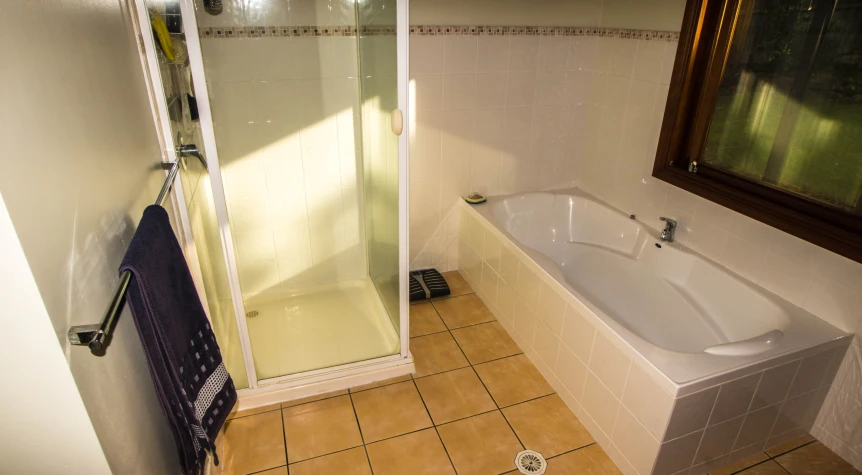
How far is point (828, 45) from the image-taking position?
5.54 feet

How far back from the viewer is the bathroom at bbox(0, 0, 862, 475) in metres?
0.97

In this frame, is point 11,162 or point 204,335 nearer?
point 11,162

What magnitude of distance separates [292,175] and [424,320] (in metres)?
1.04

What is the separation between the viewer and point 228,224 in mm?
1770

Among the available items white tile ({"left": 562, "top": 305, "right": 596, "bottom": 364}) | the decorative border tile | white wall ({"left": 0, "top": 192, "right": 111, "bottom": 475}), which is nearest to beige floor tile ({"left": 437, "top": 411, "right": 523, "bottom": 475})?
white tile ({"left": 562, "top": 305, "right": 596, "bottom": 364})

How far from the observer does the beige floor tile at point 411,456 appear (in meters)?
1.79

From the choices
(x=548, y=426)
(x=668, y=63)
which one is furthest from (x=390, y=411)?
(x=668, y=63)

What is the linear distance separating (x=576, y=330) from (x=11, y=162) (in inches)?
71.1

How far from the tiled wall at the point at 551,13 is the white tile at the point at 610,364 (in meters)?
1.52

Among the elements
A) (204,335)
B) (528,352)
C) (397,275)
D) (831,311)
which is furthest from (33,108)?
(831,311)

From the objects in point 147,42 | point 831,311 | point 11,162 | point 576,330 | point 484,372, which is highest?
point 147,42

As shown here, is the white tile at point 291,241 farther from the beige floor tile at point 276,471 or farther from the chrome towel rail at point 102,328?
the chrome towel rail at point 102,328

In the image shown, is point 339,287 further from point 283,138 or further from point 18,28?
point 18,28

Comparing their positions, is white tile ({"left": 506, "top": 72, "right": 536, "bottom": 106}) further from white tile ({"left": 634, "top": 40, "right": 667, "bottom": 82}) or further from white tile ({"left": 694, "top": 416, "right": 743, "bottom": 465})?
white tile ({"left": 694, "top": 416, "right": 743, "bottom": 465})
